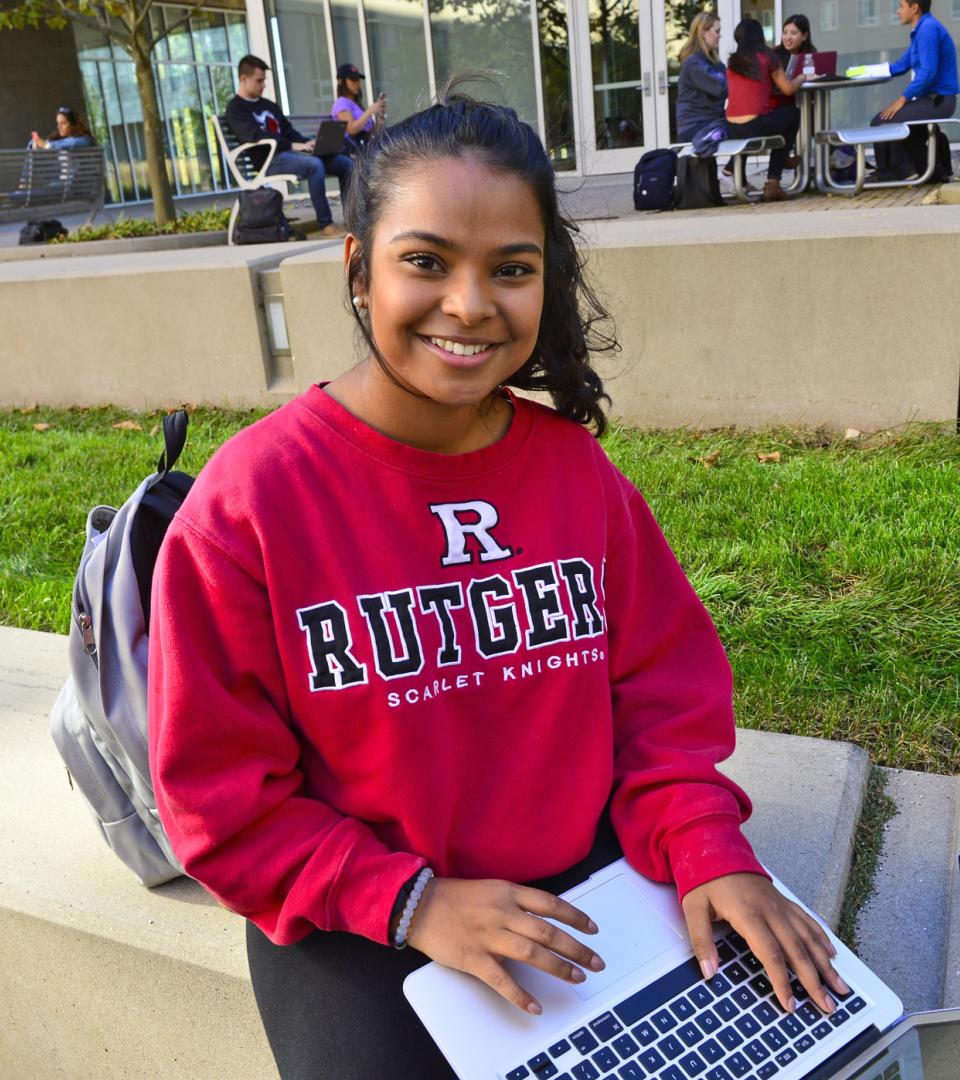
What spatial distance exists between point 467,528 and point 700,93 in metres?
9.28

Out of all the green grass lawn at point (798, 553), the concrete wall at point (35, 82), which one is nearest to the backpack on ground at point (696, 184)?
the green grass lawn at point (798, 553)

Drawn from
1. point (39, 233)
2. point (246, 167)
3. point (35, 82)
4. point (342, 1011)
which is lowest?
point (342, 1011)

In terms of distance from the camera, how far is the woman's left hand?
4.47 feet

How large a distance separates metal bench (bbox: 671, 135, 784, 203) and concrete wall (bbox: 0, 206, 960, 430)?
10.8ft

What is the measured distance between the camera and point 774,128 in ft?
30.3

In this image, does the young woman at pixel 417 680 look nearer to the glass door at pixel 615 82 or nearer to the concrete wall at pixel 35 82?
the glass door at pixel 615 82

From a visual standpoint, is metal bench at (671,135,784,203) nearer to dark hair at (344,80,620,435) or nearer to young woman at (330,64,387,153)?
young woman at (330,64,387,153)

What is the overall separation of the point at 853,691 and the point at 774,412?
6.74 feet

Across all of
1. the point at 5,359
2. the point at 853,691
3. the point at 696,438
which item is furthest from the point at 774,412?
the point at 5,359

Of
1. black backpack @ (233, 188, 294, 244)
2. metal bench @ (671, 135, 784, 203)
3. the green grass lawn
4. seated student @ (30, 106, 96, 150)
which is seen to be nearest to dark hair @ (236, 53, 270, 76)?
black backpack @ (233, 188, 294, 244)

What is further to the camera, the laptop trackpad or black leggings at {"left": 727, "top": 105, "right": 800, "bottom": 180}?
black leggings at {"left": 727, "top": 105, "right": 800, "bottom": 180}

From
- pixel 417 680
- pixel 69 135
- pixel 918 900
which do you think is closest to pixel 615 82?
pixel 69 135

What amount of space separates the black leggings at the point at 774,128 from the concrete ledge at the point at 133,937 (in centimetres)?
781

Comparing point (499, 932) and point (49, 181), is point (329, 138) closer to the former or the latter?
point (49, 181)
